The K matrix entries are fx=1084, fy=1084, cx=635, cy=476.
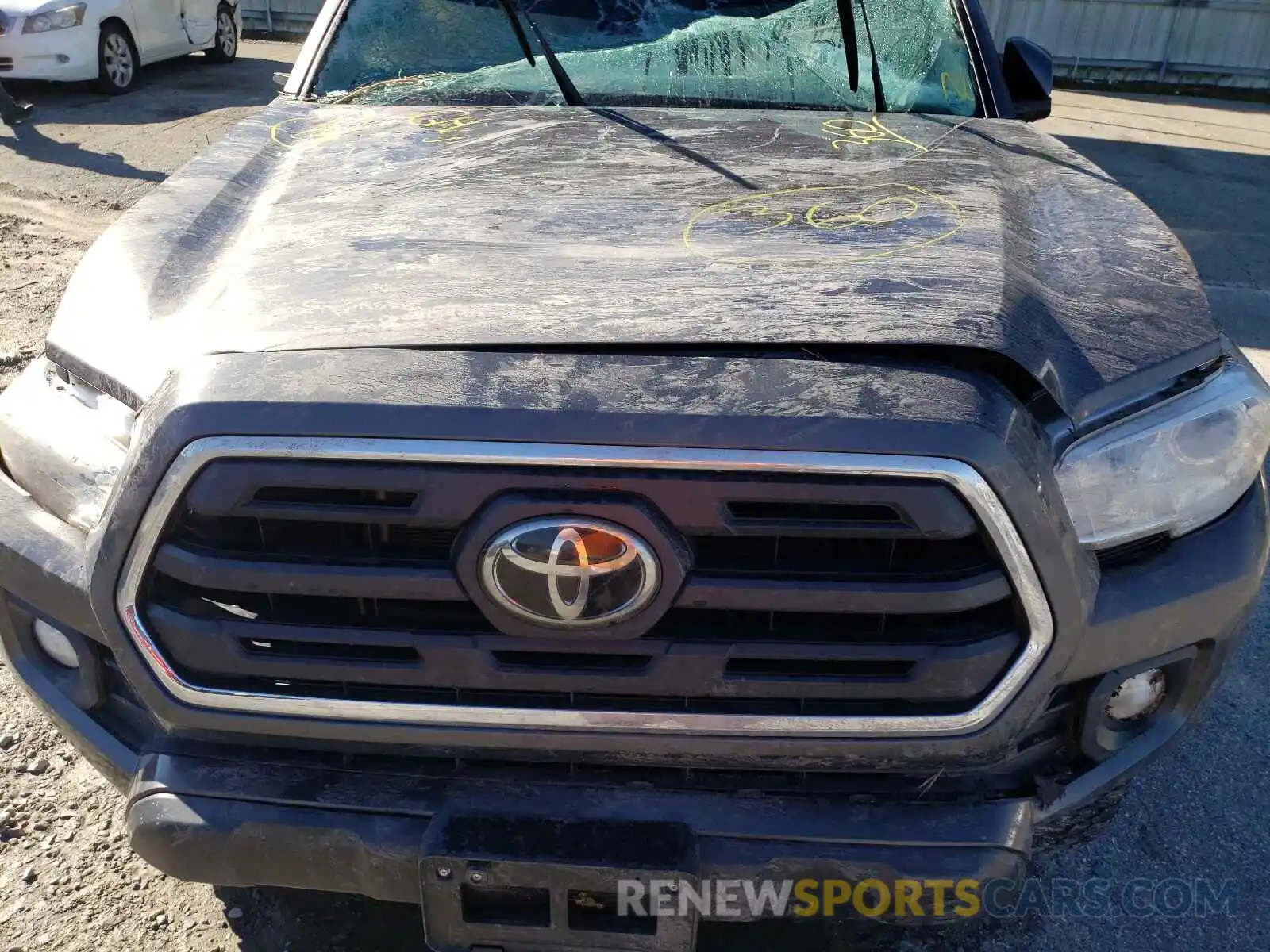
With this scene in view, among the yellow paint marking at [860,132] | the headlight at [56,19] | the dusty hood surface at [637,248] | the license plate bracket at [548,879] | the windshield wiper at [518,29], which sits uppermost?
the windshield wiper at [518,29]

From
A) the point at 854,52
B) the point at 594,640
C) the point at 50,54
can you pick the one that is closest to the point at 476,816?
the point at 594,640

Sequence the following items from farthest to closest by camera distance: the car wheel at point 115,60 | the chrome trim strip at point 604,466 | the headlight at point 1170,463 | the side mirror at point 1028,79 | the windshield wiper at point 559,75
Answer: the car wheel at point 115,60 < the side mirror at point 1028,79 < the windshield wiper at point 559,75 < the headlight at point 1170,463 < the chrome trim strip at point 604,466

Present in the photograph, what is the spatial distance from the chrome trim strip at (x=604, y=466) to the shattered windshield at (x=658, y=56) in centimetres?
179

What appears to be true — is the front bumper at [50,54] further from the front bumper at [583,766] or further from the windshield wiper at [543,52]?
the front bumper at [583,766]

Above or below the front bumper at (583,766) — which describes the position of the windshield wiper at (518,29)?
above

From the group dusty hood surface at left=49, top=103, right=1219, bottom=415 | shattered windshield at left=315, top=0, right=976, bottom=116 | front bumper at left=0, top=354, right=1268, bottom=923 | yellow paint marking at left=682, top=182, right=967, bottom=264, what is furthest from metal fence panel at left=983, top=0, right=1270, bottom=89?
front bumper at left=0, top=354, right=1268, bottom=923

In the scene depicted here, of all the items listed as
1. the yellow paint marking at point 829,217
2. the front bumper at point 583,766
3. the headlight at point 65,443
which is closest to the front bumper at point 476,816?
the front bumper at point 583,766

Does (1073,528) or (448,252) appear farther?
(448,252)

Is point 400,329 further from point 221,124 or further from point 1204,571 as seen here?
point 221,124

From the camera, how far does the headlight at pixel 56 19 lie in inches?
381

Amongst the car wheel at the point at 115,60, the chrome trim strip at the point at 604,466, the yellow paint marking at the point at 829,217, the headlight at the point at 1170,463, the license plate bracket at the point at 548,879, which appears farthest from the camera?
the car wheel at the point at 115,60

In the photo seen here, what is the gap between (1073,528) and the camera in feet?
5.49

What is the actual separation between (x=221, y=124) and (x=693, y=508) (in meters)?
9.35

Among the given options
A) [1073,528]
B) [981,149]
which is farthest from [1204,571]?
[981,149]
